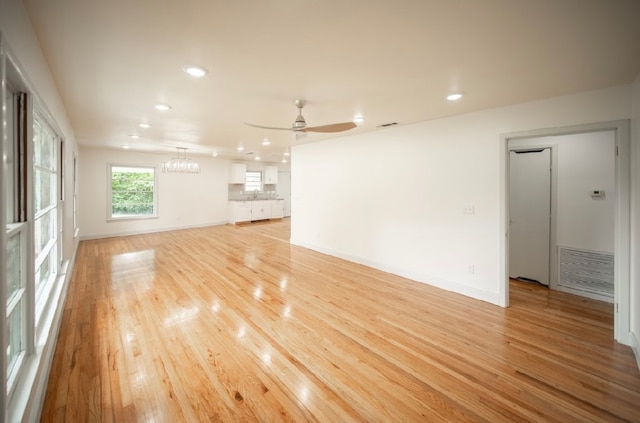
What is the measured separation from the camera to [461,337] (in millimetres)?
2596

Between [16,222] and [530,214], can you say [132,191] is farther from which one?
[530,214]

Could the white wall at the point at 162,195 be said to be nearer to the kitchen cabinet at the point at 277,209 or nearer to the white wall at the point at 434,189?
the kitchen cabinet at the point at 277,209

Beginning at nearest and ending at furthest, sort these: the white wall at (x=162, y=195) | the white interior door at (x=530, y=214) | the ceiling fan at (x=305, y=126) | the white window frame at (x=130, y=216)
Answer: the ceiling fan at (x=305, y=126) → the white interior door at (x=530, y=214) → the white wall at (x=162, y=195) → the white window frame at (x=130, y=216)

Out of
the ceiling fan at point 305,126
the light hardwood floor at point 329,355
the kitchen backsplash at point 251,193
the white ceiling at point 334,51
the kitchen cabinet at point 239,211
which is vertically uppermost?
the white ceiling at point 334,51

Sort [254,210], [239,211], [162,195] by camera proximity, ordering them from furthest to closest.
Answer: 1. [254,210]
2. [239,211]
3. [162,195]

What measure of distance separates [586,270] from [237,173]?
904 cm

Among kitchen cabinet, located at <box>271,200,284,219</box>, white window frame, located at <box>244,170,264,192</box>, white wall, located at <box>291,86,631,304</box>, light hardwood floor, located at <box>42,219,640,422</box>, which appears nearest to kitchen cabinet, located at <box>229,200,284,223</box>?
kitchen cabinet, located at <box>271,200,284,219</box>

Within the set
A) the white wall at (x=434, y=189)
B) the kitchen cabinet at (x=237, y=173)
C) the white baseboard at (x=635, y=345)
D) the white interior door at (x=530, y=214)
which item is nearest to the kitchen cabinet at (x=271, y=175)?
the kitchen cabinet at (x=237, y=173)

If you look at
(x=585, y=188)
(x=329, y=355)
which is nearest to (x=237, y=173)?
(x=329, y=355)

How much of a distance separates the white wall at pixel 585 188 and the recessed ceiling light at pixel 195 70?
4.49 m

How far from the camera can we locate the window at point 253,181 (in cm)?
1028

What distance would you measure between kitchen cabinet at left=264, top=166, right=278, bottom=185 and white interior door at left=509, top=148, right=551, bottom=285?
8370 millimetres

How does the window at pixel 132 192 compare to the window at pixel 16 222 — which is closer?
the window at pixel 16 222

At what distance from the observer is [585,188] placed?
3.56 metres
